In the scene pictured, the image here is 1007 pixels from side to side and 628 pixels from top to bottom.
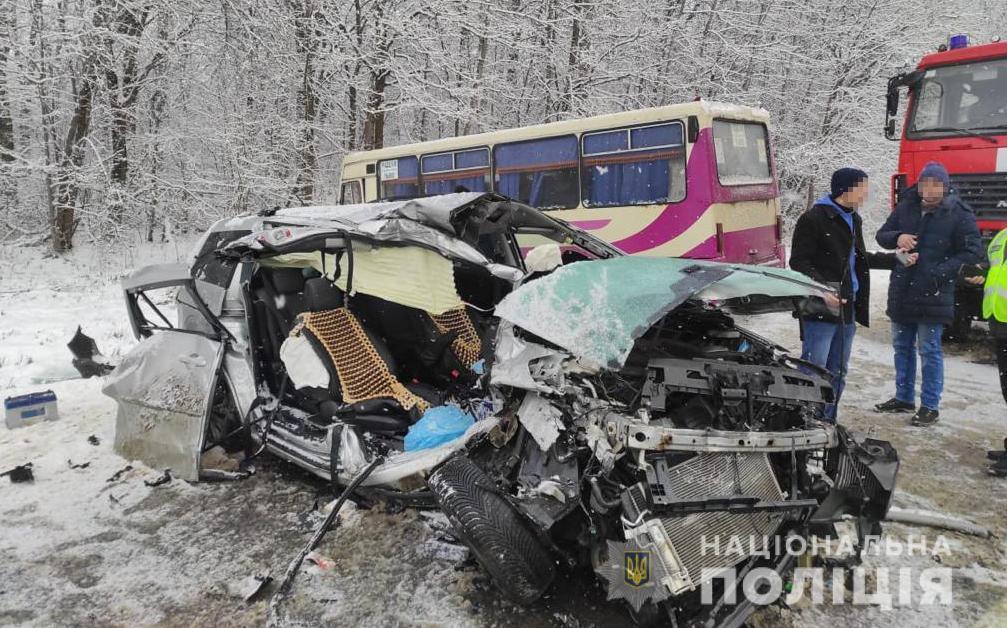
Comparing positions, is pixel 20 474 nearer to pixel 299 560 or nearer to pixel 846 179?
pixel 299 560

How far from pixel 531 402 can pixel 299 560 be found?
54.3 inches

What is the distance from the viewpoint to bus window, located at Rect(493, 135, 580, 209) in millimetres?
8711

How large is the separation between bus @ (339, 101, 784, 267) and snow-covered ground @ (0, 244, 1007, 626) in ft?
10.4

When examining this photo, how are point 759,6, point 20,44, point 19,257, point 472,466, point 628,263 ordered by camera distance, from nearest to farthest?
1. point 472,466
2. point 628,263
3. point 20,44
4. point 19,257
5. point 759,6

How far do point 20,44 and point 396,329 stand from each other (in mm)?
10855

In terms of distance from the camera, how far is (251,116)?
14.0m

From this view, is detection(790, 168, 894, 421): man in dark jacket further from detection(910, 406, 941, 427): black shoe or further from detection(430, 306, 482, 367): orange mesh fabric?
detection(430, 306, 482, 367): orange mesh fabric

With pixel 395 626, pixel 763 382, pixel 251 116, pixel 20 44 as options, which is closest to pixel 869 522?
pixel 763 382

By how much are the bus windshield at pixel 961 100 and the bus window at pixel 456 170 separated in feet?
19.1

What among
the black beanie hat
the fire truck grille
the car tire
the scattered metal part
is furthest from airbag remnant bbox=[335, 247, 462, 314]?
the fire truck grille

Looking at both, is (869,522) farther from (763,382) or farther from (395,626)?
(395,626)

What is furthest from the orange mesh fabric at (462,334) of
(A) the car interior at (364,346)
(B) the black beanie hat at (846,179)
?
(B) the black beanie hat at (846,179)

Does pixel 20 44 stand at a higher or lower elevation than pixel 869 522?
higher

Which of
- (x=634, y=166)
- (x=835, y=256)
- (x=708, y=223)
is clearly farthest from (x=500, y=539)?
(x=634, y=166)
